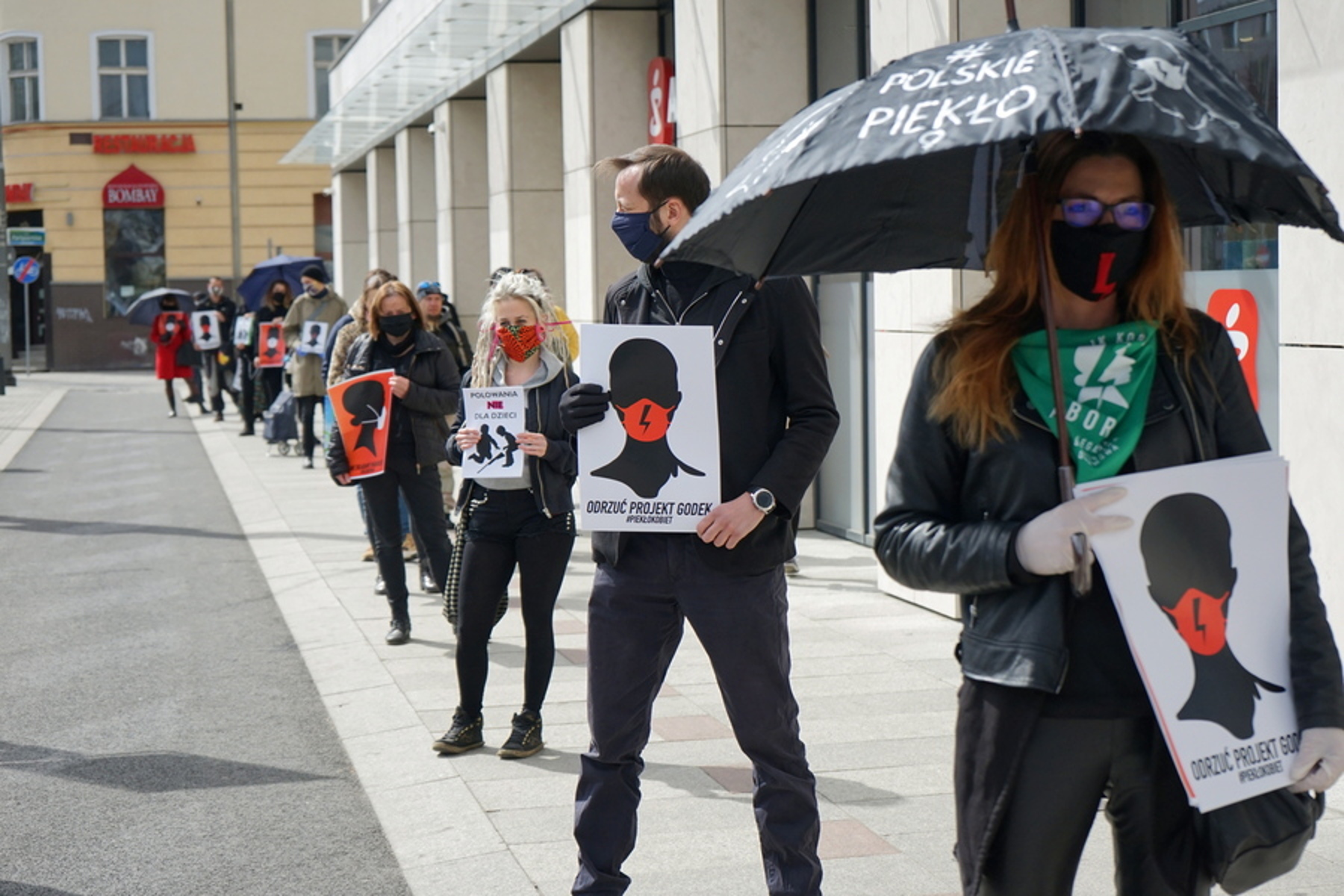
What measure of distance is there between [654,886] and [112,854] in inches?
67.7

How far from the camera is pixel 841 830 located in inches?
203

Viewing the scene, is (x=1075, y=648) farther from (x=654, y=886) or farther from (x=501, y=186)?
(x=501, y=186)

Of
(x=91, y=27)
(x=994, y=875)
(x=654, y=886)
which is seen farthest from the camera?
(x=91, y=27)

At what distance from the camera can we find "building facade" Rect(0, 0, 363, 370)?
45469 mm

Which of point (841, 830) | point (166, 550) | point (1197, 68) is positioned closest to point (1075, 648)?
point (1197, 68)

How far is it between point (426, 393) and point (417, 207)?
16.7m

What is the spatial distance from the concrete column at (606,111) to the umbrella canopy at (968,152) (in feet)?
35.1

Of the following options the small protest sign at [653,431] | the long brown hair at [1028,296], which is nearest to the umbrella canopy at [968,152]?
the long brown hair at [1028,296]

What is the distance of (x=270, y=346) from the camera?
20.4 meters

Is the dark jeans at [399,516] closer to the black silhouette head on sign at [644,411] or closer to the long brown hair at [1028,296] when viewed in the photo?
the black silhouette head on sign at [644,411]

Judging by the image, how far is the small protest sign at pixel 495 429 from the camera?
614 centimetres

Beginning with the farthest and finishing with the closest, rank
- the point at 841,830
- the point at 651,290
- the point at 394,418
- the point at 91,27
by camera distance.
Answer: the point at 91,27 < the point at 394,418 < the point at 841,830 < the point at 651,290

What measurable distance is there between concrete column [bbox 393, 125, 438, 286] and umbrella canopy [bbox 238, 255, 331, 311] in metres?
2.89

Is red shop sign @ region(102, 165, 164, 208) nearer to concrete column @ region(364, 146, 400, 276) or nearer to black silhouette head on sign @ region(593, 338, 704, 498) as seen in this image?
concrete column @ region(364, 146, 400, 276)
